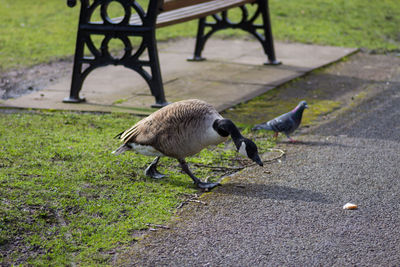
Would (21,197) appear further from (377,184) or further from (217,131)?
(377,184)

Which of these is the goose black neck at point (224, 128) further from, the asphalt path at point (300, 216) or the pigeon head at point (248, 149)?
the asphalt path at point (300, 216)

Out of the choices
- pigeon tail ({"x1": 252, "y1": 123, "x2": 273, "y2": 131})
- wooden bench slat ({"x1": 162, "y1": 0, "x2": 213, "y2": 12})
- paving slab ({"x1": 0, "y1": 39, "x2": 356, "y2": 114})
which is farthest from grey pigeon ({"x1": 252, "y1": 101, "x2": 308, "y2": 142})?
wooden bench slat ({"x1": 162, "y1": 0, "x2": 213, "y2": 12})

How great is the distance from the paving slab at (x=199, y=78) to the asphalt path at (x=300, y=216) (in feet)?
5.76

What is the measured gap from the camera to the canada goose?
434 cm

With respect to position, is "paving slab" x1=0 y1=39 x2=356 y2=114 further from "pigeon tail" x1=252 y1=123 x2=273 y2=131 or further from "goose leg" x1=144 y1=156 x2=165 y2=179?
"goose leg" x1=144 y1=156 x2=165 y2=179

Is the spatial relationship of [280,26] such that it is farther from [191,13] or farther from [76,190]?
[76,190]

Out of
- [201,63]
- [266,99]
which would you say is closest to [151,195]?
[266,99]

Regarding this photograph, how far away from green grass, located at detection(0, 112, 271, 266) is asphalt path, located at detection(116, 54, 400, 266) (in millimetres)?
232

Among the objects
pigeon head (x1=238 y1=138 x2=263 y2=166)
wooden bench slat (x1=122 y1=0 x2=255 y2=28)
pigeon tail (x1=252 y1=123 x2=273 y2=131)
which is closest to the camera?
pigeon head (x1=238 y1=138 x2=263 y2=166)

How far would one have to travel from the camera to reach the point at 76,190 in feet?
14.3

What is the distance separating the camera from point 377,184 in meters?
4.65

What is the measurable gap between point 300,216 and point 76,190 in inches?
61.8

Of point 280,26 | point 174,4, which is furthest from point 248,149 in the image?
point 280,26

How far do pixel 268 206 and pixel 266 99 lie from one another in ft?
9.84
